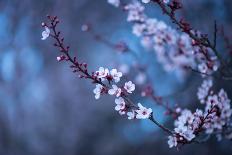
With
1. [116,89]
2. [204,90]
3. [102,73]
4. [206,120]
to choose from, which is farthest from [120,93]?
[204,90]

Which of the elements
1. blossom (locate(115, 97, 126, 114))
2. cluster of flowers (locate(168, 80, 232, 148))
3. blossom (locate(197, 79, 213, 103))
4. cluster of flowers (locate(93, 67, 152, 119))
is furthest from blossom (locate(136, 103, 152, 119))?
blossom (locate(197, 79, 213, 103))

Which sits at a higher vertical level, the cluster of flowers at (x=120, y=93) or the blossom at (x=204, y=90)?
the blossom at (x=204, y=90)

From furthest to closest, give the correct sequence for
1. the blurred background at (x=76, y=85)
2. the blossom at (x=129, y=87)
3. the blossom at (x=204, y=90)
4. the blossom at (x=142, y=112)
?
the blurred background at (x=76, y=85) → the blossom at (x=204, y=90) → the blossom at (x=129, y=87) → the blossom at (x=142, y=112)

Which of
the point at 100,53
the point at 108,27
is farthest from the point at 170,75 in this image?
the point at 100,53

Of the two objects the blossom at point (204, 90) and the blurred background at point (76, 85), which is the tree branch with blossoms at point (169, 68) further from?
the blurred background at point (76, 85)

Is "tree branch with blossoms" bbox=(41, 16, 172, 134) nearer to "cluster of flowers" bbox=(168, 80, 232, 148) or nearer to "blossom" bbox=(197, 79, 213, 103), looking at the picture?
"cluster of flowers" bbox=(168, 80, 232, 148)

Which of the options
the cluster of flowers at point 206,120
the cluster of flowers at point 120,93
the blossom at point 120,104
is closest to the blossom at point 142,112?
the cluster of flowers at point 120,93

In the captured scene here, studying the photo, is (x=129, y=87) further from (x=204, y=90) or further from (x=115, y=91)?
(x=204, y=90)

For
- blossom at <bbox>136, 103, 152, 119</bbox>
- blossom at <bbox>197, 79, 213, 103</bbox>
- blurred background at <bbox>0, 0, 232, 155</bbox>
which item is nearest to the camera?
blossom at <bbox>136, 103, 152, 119</bbox>
